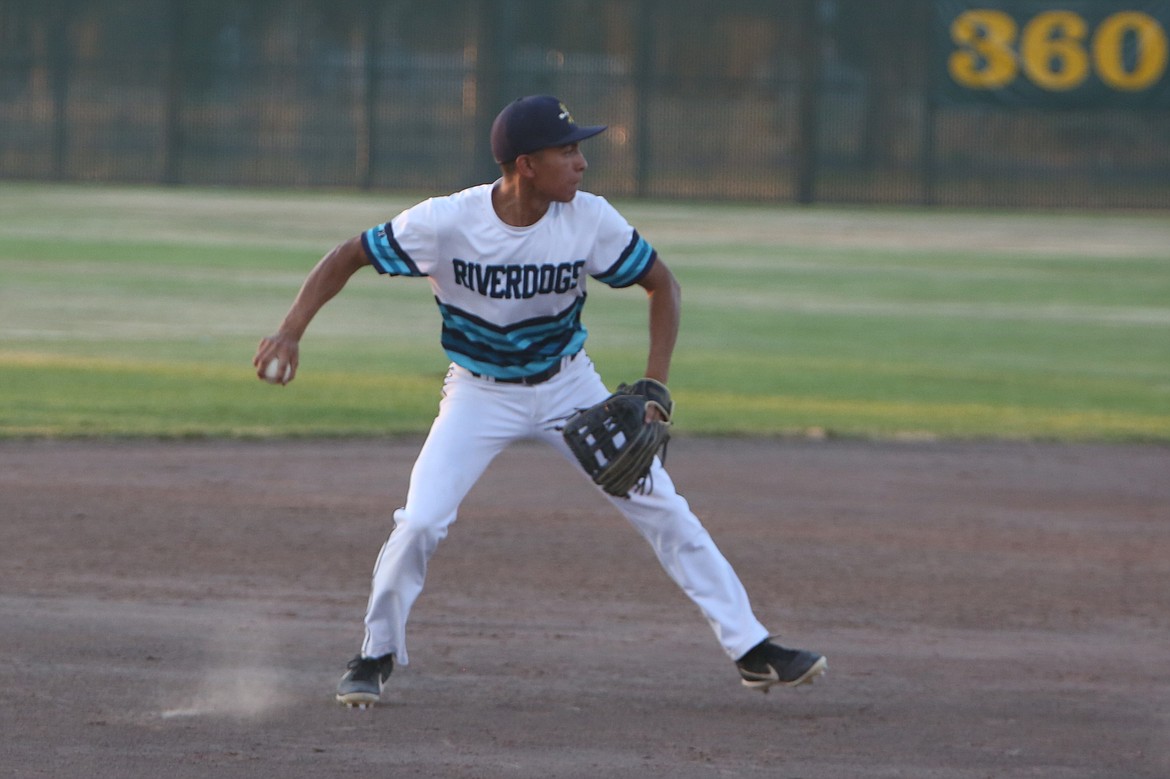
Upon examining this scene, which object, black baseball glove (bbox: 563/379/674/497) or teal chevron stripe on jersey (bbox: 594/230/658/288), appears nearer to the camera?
black baseball glove (bbox: 563/379/674/497)

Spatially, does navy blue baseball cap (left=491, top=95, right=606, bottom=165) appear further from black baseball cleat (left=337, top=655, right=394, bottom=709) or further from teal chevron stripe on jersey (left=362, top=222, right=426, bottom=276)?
black baseball cleat (left=337, top=655, right=394, bottom=709)

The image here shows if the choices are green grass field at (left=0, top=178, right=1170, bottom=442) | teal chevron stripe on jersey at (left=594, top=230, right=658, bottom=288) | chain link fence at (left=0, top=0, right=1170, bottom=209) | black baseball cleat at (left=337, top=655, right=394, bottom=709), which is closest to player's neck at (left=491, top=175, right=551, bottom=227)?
teal chevron stripe on jersey at (left=594, top=230, right=658, bottom=288)

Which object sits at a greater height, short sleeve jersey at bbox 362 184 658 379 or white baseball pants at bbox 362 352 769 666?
short sleeve jersey at bbox 362 184 658 379

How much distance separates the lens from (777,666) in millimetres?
5066

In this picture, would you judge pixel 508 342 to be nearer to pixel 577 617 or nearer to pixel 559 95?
pixel 577 617

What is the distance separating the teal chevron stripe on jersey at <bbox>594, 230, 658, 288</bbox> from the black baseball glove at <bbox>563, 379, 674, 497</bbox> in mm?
336

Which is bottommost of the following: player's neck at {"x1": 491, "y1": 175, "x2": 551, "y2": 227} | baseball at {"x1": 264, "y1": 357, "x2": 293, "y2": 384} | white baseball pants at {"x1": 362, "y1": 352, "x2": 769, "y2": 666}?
white baseball pants at {"x1": 362, "y1": 352, "x2": 769, "y2": 666}

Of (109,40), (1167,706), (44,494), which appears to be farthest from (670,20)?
(1167,706)

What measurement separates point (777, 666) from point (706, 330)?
989 cm

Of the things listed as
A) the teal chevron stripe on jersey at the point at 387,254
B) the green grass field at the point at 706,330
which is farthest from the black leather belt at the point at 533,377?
the green grass field at the point at 706,330

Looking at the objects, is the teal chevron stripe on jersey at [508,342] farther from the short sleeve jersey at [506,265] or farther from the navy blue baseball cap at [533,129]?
the navy blue baseball cap at [533,129]

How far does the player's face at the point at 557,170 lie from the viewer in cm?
493

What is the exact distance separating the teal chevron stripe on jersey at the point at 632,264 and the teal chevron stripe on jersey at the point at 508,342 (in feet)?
0.38

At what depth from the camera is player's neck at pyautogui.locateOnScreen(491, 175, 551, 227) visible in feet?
16.5
